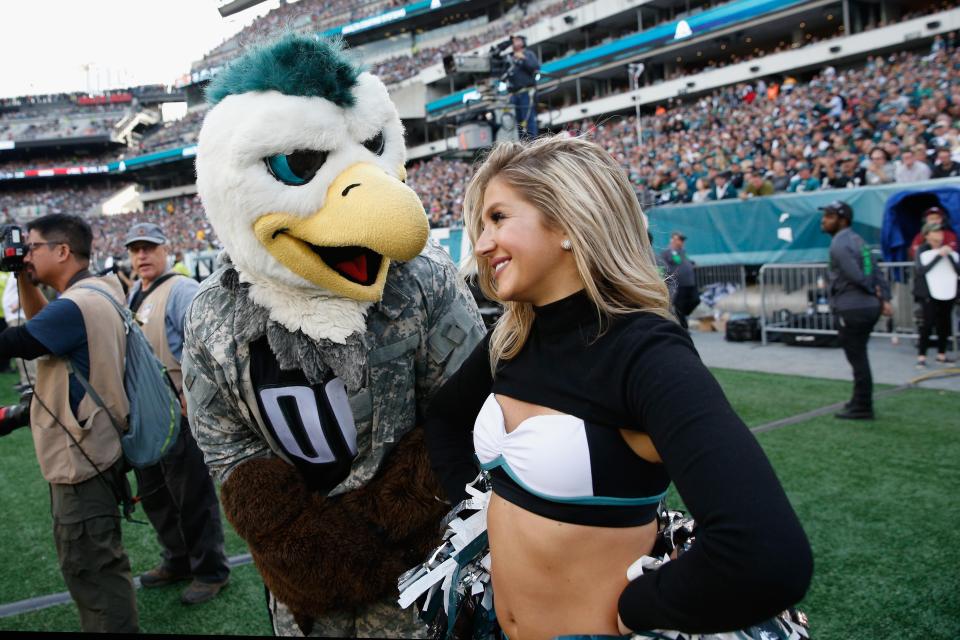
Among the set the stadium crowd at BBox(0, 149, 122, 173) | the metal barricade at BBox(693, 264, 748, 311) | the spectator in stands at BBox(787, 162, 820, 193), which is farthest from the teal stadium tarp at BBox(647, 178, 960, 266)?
the stadium crowd at BBox(0, 149, 122, 173)

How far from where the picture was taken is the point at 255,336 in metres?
1.90

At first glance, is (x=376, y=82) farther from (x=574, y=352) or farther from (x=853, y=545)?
(x=853, y=545)

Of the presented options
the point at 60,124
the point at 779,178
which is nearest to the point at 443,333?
the point at 779,178

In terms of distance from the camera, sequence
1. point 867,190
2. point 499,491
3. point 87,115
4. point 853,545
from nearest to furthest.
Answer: point 499,491, point 853,545, point 867,190, point 87,115

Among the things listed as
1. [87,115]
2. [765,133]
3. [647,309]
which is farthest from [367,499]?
[87,115]

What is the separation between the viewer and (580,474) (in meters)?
1.30

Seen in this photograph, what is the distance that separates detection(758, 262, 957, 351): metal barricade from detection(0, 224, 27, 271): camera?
812 cm

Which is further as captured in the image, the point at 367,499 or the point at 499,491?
the point at 367,499

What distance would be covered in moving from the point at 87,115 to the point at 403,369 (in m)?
63.1

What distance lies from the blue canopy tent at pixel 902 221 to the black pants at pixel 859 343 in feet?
11.2

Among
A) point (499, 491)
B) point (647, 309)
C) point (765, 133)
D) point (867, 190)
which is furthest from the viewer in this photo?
point (765, 133)

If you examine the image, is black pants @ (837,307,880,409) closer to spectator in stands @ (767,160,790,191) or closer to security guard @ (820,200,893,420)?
security guard @ (820,200,893,420)

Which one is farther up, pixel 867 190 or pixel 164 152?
pixel 164 152

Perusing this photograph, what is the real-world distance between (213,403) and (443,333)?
64 cm
